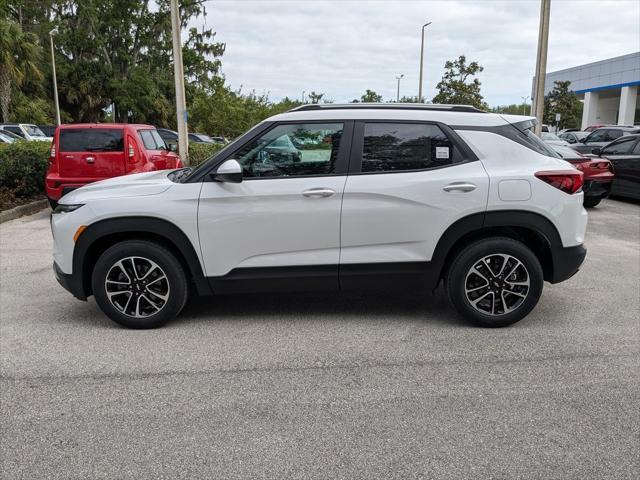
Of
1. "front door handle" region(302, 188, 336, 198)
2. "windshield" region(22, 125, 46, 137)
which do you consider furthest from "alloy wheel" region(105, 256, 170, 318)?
"windshield" region(22, 125, 46, 137)

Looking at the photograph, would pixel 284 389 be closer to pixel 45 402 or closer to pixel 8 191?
pixel 45 402

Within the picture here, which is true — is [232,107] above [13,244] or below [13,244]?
above

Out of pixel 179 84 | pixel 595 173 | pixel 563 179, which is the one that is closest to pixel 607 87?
pixel 595 173

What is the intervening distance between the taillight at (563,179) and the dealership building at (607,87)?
5211cm

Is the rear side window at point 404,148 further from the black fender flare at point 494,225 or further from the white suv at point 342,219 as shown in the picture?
the black fender flare at point 494,225

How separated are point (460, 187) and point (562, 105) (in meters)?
59.5

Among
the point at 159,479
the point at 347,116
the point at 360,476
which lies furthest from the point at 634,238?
the point at 159,479

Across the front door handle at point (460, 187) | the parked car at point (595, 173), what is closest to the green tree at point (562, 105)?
the parked car at point (595, 173)

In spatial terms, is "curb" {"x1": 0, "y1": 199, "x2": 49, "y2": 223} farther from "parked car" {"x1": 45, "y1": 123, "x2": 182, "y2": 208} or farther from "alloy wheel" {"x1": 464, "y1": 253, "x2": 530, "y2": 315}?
"alloy wheel" {"x1": 464, "y1": 253, "x2": 530, "y2": 315}

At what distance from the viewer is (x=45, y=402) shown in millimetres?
3514

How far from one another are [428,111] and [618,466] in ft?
9.74

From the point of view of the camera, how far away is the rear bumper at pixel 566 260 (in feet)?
15.4

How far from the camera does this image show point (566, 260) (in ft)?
15.4

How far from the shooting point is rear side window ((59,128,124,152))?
966cm
